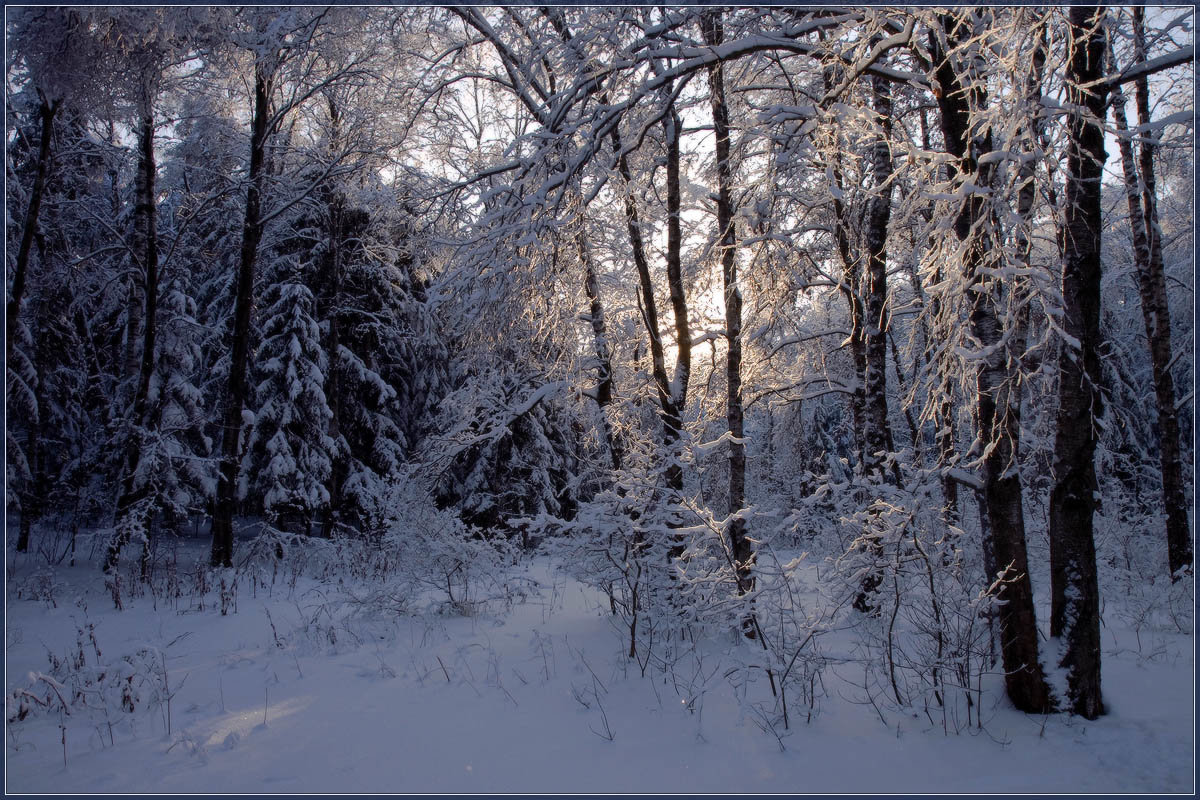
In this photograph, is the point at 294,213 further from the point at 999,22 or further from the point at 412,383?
the point at 999,22

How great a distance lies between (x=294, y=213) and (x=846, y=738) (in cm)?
1478

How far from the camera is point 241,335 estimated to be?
1045cm

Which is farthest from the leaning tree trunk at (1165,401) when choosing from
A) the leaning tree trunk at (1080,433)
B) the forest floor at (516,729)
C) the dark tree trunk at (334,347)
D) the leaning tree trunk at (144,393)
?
the dark tree trunk at (334,347)

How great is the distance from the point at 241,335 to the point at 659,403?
24.7ft

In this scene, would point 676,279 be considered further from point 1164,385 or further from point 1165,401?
point 1165,401

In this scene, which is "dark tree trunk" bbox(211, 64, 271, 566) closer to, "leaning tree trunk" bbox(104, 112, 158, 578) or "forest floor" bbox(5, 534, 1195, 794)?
"leaning tree trunk" bbox(104, 112, 158, 578)

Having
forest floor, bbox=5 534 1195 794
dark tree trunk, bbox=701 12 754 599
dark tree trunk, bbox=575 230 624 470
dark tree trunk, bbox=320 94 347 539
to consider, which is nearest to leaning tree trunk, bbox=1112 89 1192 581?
forest floor, bbox=5 534 1195 794

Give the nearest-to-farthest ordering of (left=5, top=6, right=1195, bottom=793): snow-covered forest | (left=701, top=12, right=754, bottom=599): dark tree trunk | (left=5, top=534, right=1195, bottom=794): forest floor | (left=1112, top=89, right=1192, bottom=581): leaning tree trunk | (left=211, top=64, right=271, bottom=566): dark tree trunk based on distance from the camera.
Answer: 1. (left=5, top=534, right=1195, bottom=794): forest floor
2. (left=5, top=6, right=1195, bottom=793): snow-covered forest
3. (left=701, top=12, right=754, bottom=599): dark tree trunk
4. (left=1112, top=89, right=1192, bottom=581): leaning tree trunk
5. (left=211, top=64, right=271, bottom=566): dark tree trunk

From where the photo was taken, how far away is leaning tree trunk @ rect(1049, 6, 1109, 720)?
12.3ft

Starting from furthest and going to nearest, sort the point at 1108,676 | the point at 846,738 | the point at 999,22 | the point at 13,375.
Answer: the point at 13,375 < the point at 1108,676 < the point at 846,738 < the point at 999,22

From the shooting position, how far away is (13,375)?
483 inches

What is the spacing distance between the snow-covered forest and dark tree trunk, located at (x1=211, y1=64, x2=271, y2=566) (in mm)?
69

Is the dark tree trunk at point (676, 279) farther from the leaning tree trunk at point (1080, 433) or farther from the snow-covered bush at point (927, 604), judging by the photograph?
the leaning tree trunk at point (1080, 433)

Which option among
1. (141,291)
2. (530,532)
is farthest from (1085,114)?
(141,291)
